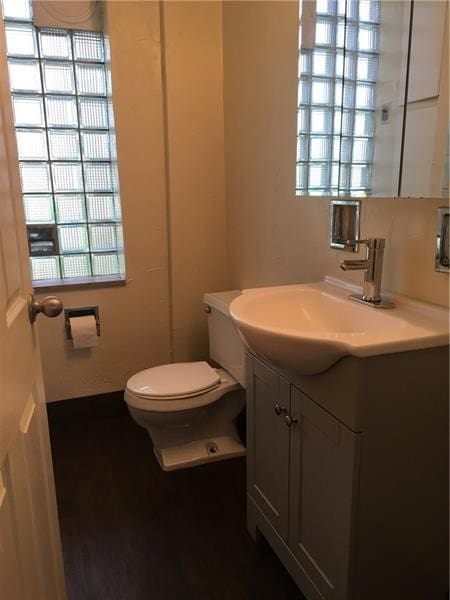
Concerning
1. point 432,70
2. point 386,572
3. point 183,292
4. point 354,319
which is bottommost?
point 386,572

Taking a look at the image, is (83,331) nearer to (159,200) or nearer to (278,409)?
(159,200)

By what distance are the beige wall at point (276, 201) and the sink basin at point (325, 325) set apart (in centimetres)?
11

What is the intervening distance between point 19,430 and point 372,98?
50.4 inches

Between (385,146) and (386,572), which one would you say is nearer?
(386,572)

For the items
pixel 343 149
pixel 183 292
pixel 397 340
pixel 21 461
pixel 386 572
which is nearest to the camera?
pixel 21 461

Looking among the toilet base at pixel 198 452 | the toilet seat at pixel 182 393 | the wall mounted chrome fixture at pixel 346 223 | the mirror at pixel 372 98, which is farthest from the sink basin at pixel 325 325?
the toilet base at pixel 198 452

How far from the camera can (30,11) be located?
2135 mm

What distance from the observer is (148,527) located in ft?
5.77

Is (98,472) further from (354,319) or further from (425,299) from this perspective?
(425,299)

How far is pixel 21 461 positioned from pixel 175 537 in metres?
1.00

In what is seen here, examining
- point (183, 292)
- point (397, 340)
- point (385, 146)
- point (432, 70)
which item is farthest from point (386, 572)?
point (183, 292)

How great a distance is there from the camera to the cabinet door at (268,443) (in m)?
1.39

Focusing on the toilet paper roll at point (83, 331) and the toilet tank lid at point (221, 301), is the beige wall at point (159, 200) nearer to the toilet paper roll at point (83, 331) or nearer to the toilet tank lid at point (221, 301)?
the toilet paper roll at point (83, 331)

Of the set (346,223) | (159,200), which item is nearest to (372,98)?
(346,223)
